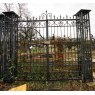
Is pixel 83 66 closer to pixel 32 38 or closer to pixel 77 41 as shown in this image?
pixel 77 41

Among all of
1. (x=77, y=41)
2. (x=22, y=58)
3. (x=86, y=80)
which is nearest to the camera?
(x=86, y=80)

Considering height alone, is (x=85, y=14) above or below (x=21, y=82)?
above

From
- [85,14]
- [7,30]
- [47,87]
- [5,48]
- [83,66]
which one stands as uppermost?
[85,14]

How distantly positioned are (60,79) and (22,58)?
216cm

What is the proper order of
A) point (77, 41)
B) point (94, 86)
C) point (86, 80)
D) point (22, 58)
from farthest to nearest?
1. point (22, 58)
2. point (77, 41)
3. point (86, 80)
4. point (94, 86)

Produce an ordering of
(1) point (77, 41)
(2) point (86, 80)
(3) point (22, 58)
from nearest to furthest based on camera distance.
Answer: (2) point (86, 80) < (1) point (77, 41) < (3) point (22, 58)

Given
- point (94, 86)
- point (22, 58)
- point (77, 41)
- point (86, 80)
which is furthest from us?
point (22, 58)

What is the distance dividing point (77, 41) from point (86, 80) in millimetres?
1706

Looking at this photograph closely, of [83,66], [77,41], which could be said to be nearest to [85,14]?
[77,41]

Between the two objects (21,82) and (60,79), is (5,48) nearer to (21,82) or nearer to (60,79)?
(21,82)

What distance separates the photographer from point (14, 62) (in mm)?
9281

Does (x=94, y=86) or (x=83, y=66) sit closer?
(x=94, y=86)

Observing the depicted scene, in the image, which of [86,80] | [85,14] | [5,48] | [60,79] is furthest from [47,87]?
[85,14]

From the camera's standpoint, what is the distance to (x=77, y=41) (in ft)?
31.5
